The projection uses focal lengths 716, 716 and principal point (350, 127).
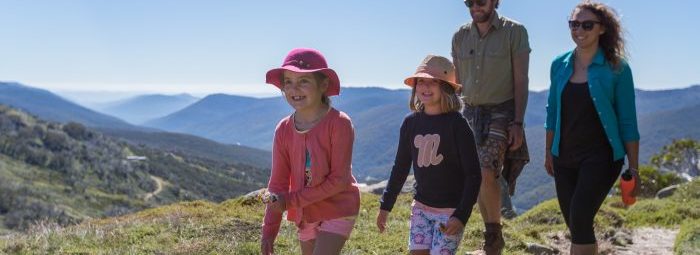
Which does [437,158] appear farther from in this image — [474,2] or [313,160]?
[474,2]

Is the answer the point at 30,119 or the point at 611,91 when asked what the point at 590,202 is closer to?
the point at 611,91

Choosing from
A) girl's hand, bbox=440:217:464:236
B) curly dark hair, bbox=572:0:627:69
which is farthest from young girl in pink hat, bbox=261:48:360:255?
curly dark hair, bbox=572:0:627:69

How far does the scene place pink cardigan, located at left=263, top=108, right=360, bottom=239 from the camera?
5230 millimetres

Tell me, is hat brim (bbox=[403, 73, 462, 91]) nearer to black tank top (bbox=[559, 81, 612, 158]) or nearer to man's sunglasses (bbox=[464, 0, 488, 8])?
black tank top (bbox=[559, 81, 612, 158])

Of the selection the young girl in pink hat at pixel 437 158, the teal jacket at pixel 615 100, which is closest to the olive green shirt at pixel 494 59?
the teal jacket at pixel 615 100

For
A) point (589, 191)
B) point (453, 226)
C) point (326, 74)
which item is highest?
point (326, 74)

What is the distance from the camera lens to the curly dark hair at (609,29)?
5734mm

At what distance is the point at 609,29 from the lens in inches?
229

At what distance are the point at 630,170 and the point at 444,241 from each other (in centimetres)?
167

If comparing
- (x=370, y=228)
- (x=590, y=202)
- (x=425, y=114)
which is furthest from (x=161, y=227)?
(x=590, y=202)

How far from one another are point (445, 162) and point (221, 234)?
4278 millimetres

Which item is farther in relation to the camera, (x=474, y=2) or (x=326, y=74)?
(x=474, y=2)

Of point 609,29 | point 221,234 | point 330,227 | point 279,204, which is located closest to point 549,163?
point 609,29

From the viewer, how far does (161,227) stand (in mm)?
9344
